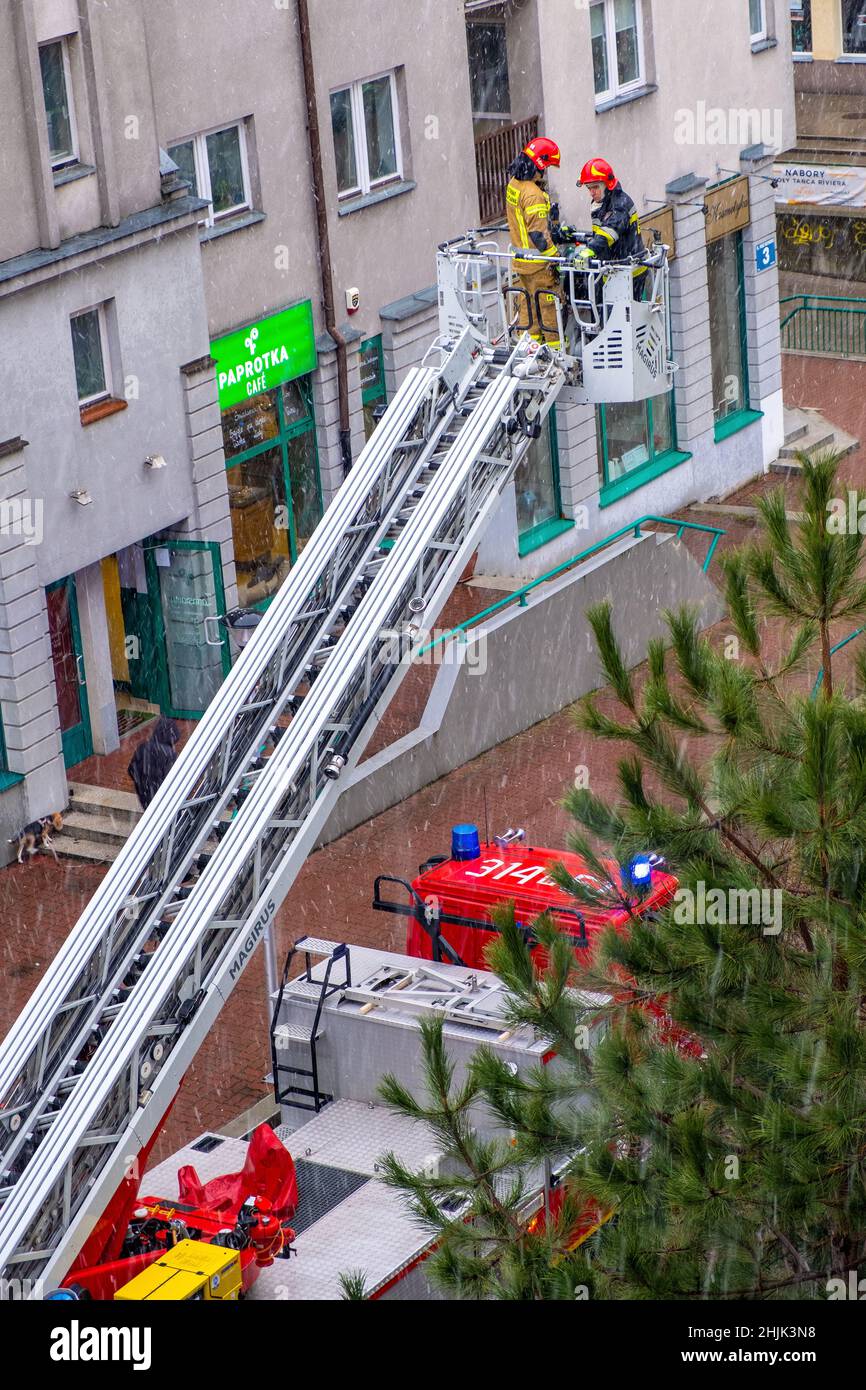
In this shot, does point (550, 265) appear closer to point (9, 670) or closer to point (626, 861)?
point (9, 670)

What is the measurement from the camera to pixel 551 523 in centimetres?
2858

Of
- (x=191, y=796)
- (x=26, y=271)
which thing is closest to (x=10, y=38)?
(x=26, y=271)

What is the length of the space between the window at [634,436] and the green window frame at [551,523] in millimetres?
879

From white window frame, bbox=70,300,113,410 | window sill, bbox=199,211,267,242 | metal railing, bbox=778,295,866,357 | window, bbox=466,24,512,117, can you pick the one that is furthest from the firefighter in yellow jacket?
metal railing, bbox=778,295,866,357

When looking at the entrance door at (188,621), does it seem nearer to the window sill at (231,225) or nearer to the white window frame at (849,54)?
the window sill at (231,225)

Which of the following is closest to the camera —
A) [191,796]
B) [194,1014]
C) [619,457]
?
[194,1014]

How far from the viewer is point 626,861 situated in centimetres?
986

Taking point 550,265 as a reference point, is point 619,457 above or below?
below

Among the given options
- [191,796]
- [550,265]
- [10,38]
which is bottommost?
[191,796]

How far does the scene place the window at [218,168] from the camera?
23641 mm

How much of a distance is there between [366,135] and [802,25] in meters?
21.1

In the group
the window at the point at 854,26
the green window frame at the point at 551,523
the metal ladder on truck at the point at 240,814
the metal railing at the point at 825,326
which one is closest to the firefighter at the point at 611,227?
the metal ladder on truck at the point at 240,814

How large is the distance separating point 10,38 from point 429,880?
990 cm

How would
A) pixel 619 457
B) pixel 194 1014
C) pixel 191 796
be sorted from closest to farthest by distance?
1. pixel 194 1014
2. pixel 191 796
3. pixel 619 457
